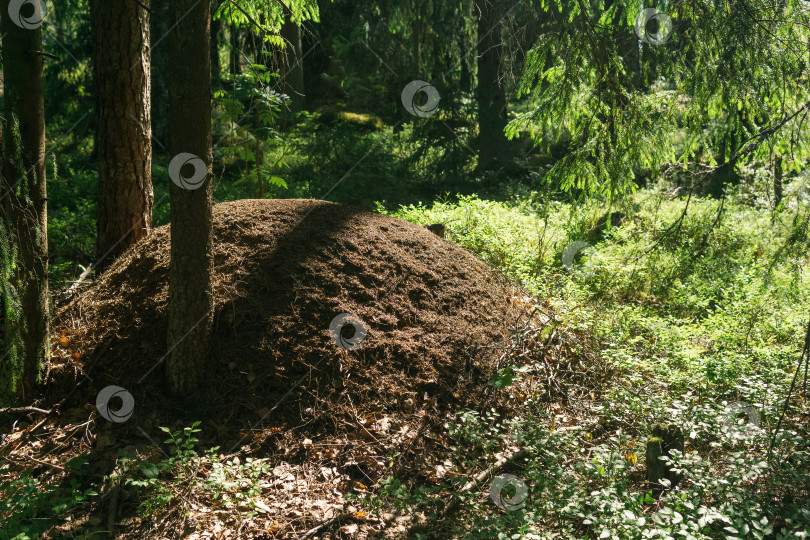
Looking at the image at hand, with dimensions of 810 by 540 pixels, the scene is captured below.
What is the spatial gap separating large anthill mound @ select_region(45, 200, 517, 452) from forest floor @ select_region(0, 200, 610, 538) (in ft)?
0.04

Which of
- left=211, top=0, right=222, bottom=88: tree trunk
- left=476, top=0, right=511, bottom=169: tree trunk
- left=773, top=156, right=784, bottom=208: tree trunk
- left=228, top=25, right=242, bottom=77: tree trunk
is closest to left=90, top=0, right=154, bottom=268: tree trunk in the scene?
left=228, top=25, right=242, bottom=77: tree trunk

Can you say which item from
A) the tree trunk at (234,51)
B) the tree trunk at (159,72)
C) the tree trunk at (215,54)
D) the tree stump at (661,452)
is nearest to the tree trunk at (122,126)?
the tree trunk at (234,51)

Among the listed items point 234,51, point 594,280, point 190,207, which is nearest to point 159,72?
point 234,51

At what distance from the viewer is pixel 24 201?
3.36 meters

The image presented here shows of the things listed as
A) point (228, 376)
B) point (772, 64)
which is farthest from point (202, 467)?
point (772, 64)

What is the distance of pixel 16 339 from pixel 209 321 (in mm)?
1156

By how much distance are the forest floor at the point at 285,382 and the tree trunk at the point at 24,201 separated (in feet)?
0.80

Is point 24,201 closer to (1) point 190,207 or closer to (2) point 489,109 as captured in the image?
(1) point 190,207

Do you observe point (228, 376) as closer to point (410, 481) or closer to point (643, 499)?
point (410, 481)

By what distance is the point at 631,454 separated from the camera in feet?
11.5

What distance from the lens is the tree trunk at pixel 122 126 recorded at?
4605 millimetres

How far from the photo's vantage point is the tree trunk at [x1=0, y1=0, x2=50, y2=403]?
128 inches

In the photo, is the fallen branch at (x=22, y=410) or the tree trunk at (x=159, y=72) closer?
the fallen branch at (x=22, y=410)

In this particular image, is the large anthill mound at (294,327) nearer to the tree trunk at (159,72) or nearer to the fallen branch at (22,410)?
the fallen branch at (22,410)
